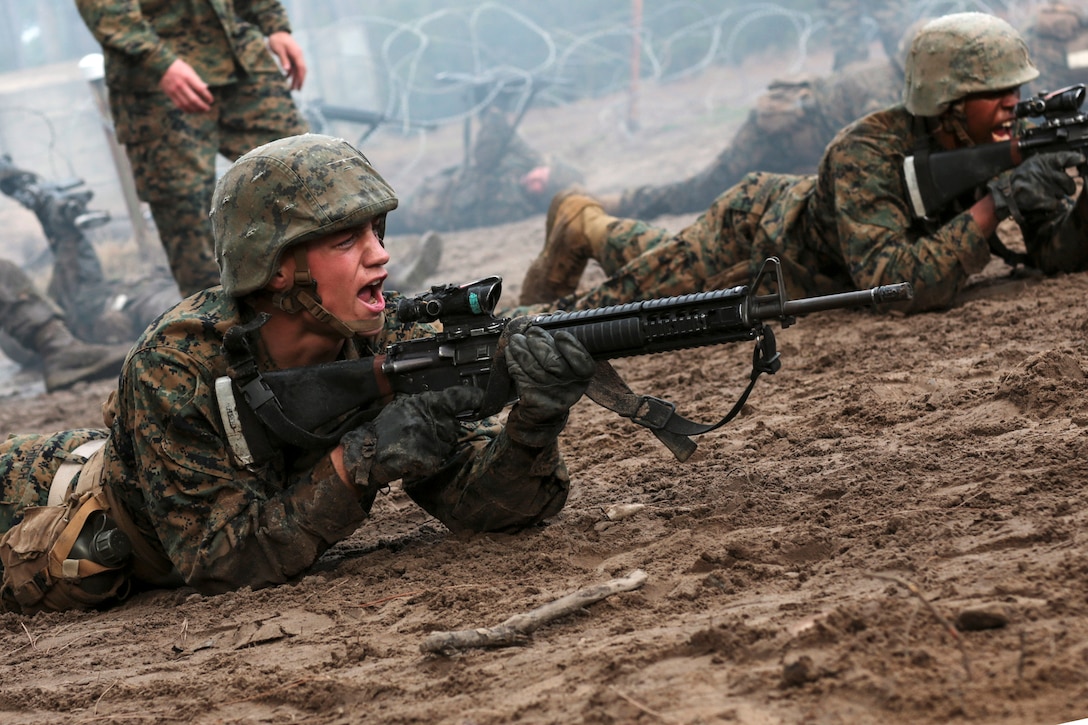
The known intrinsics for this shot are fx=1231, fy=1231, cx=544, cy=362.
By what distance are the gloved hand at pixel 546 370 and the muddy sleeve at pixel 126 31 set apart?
11.4ft

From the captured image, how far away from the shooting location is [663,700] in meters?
2.19

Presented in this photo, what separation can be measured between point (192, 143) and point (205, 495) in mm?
3302

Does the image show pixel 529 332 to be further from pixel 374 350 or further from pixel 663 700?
pixel 663 700

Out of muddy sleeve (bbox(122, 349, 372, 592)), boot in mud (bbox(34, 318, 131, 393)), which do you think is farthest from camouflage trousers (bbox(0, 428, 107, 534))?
boot in mud (bbox(34, 318, 131, 393))

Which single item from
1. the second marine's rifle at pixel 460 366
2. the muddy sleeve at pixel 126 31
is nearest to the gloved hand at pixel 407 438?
the second marine's rifle at pixel 460 366

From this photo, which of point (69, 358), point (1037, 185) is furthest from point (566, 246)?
point (69, 358)

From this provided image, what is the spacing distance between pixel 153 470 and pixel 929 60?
3.47 metres

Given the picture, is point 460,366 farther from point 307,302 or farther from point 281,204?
point 281,204

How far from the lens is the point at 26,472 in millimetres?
3949

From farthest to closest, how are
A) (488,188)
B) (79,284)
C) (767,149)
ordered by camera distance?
1. (488,188)
2. (767,149)
3. (79,284)

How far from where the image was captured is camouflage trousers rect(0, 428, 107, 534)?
3.92 metres

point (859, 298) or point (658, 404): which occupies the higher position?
point (859, 298)

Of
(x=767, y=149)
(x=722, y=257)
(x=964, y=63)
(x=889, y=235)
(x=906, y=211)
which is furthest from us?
(x=767, y=149)

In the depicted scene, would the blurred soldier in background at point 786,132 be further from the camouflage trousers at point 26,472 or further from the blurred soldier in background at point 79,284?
the camouflage trousers at point 26,472
